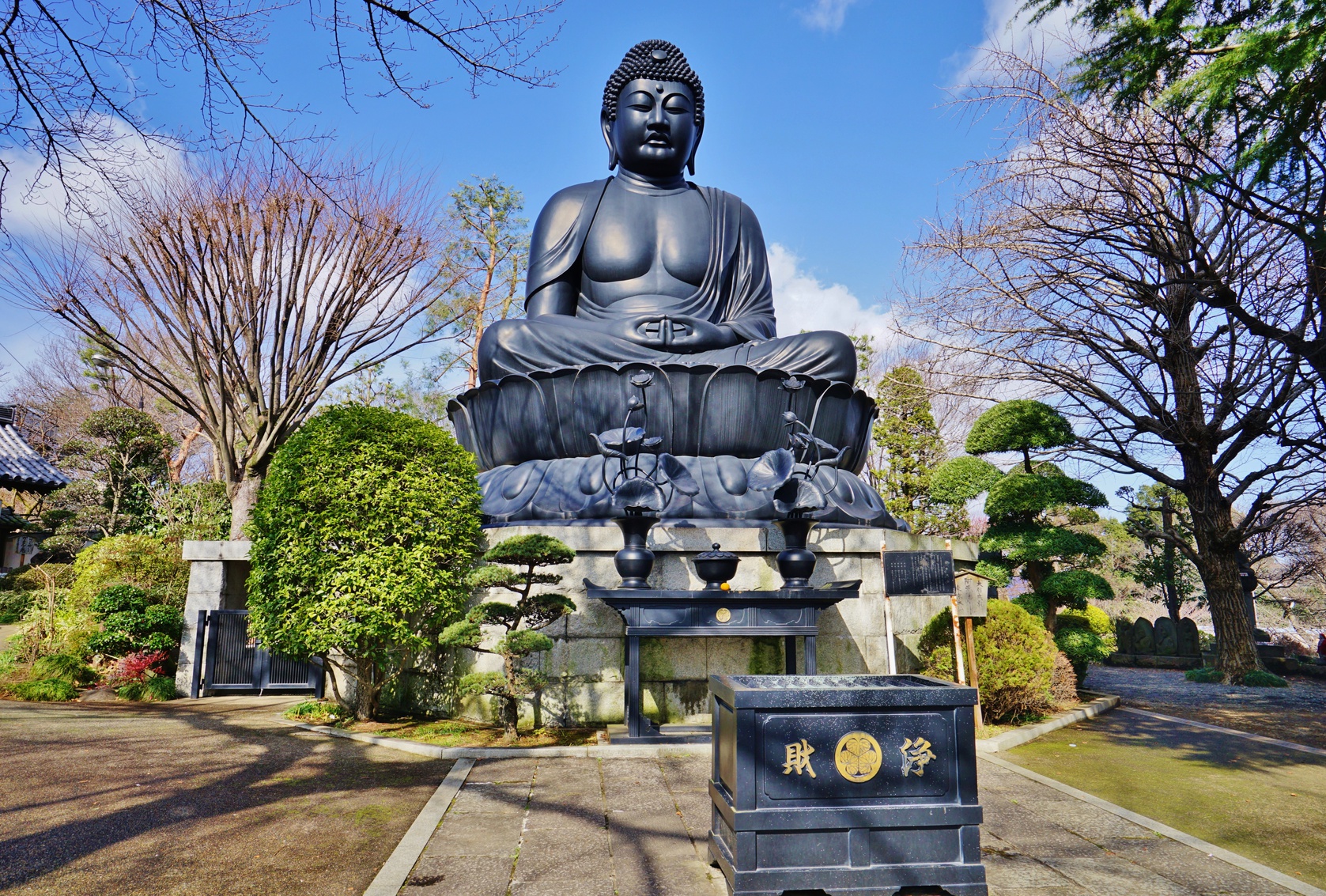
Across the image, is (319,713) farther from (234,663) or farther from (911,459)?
(911,459)

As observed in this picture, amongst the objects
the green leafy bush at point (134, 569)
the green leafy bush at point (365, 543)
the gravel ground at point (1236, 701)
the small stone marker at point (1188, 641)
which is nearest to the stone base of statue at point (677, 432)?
the green leafy bush at point (365, 543)

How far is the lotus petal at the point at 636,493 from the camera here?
615cm

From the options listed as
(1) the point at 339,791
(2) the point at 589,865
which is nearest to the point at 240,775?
(1) the point at 339,791

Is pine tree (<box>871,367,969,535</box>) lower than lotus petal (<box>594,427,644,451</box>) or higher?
higher

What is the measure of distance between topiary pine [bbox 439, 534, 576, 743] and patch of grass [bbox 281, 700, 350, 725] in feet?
5.36

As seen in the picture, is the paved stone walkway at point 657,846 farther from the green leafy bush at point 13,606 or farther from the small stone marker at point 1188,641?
the green leafy bush at point 13,606

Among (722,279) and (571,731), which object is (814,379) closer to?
(722,279)

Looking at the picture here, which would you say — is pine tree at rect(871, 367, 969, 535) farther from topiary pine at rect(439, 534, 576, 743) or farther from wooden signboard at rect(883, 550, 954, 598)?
topiary pine at rect(439, 534, 576, 743)

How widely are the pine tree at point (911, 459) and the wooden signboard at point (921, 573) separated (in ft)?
43.7

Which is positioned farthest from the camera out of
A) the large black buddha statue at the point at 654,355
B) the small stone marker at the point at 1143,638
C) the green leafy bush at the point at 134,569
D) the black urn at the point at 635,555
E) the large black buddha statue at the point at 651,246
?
the small stone marker at the point at 1143,638

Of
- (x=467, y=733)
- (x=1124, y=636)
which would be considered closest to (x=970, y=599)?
(x=467, y=733)

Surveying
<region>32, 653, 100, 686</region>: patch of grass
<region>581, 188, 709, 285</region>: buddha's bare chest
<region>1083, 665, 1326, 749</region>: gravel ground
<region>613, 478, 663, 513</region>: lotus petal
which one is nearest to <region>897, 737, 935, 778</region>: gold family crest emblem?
<region>613, 478, 663, 513</region>: lotus petal

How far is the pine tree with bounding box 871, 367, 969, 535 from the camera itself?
19141 millimetres

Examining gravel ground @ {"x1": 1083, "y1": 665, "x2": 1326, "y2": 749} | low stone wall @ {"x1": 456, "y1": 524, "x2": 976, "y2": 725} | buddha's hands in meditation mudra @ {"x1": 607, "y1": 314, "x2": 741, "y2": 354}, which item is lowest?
gravel ground @ {"x1": 1083, "y1": 665, "x2": 1326, "y2": 749}
